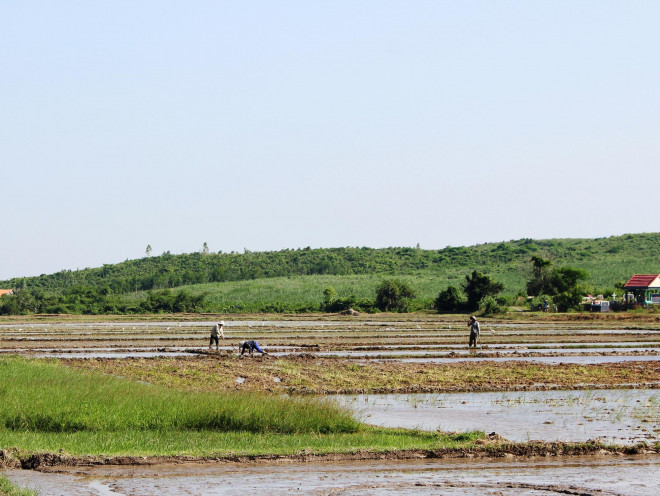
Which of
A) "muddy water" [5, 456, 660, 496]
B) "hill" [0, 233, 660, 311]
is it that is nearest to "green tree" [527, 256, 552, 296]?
"hill" [0, 233, 660, 311]

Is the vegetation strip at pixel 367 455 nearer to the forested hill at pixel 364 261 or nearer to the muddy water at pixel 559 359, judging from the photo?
the muddy water at pixel 559 359

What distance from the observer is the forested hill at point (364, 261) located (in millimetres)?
150625

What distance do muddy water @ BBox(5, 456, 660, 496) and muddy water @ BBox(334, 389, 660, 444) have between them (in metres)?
2.44

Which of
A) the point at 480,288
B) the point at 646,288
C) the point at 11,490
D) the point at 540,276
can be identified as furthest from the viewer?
the point at 540,276

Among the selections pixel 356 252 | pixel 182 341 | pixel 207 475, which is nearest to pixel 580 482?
pixel 207 475

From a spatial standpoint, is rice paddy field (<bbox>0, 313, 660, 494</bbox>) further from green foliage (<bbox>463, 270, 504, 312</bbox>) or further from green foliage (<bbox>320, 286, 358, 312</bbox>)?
green foliage (<bbox>320, 286, 358, 312</bbox>)

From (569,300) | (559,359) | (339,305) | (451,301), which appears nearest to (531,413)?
(559,359)

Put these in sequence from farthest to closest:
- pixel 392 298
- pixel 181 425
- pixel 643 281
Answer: pixel 392 298 < pixel 643 281 < pixel 181 425

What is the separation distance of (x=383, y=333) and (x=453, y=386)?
26.5 metres

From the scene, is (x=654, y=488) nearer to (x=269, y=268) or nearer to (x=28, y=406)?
(x=28, y=406)

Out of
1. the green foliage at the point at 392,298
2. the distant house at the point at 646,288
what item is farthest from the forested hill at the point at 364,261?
the distant house at the point at 646,288

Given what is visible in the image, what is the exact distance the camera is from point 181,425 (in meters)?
15.9

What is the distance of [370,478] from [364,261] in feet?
524

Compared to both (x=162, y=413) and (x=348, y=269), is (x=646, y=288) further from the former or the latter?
(x=348, y=269)
